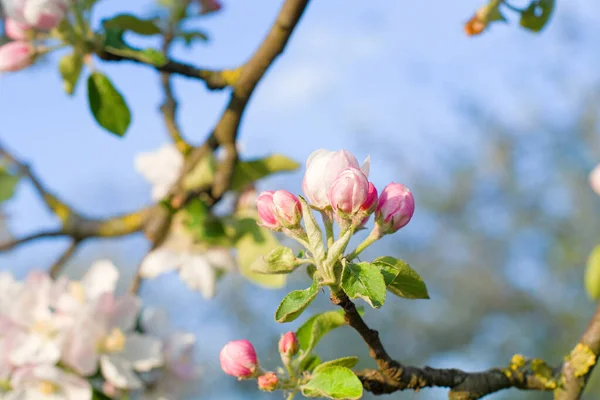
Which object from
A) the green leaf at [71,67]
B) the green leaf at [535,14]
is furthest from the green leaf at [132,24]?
the green leaf at [535,14]

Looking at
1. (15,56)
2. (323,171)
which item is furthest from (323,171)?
(15,56)

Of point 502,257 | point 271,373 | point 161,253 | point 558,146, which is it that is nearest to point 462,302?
point 502,257

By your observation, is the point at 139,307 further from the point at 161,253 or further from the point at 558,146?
Result: the point at 558,146

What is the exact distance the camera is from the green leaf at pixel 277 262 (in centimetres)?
Answer: 46

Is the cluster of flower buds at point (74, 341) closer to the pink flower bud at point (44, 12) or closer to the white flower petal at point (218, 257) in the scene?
the white flower petal at point (218, 257)

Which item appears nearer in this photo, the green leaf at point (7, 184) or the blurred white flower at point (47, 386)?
the blurred white flower at point (47, 386)

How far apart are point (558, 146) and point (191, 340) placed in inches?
261

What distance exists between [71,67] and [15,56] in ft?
0.24

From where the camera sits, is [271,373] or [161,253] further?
[161,253]

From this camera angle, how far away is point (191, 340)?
965 millimetres

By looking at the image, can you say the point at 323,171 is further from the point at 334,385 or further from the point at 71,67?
the point at 71,67

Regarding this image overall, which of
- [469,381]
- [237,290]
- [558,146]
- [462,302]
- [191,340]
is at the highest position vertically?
[469,381]

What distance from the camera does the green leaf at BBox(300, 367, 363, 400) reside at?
0.45 meters

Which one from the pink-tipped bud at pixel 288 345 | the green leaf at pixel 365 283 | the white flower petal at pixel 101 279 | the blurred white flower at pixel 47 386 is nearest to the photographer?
the green leaf at pixel 365 283
